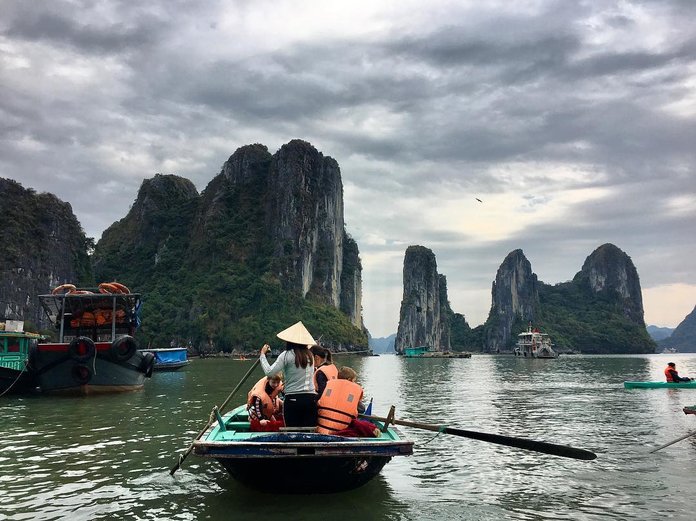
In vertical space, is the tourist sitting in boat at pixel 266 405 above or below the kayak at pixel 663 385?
above

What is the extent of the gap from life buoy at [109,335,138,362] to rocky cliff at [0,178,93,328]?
6165cm

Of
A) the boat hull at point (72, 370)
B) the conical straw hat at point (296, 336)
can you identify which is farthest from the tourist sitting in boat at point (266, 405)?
the boat hull at point (72, 370)

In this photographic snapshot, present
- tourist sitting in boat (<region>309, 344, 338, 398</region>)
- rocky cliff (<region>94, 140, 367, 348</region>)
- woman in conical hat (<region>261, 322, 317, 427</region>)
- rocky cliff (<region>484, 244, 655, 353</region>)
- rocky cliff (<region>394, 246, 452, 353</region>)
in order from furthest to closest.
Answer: rocky cliff (<region>394, 246, 452, 353</region>), rocky cliff (<region>484, 244, 655, 353</region>), rocky cliff (<region>94, 140, 367, 348</region>), tourist sitting in boat (<region>309, 344, 338, 398</region>), woman in conical hat (<region>261, 322, 317, 427</region>)

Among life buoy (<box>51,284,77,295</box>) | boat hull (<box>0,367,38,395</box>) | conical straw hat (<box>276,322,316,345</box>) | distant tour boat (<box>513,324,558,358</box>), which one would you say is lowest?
distant tour boat (<box>513,324,558,358</box>)

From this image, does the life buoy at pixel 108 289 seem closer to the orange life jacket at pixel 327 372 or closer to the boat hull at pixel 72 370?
the boat hull at pixel 72 370

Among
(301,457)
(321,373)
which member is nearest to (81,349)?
(321,373)

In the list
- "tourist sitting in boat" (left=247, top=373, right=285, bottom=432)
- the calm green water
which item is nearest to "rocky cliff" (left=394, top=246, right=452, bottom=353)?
the calm green water

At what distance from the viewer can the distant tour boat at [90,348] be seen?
1912 cm

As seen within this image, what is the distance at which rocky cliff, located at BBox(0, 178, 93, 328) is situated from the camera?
245ft

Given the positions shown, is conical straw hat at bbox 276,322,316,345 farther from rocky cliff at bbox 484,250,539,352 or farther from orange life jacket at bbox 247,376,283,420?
rocky cliff at bbox 484,250,539,352

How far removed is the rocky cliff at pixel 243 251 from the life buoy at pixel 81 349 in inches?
3007

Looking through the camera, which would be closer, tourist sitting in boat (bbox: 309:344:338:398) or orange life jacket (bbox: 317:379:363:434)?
orange life jacket (bbox: 317:379:363:434)

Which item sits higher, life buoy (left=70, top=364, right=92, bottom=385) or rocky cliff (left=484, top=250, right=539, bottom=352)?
rocky cliff (left=484, top=250, right=539, bottom=352)

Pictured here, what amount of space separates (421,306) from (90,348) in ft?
489
